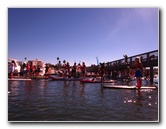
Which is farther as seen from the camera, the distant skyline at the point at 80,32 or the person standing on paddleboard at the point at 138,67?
the person standing on paddleboard at the point at 138,67

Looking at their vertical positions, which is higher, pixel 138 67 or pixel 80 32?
pixel 80 32

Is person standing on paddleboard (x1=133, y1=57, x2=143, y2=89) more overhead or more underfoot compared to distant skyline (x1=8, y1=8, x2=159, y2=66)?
more underfoot

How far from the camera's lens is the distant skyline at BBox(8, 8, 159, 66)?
492cm

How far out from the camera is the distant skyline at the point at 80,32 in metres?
4.92

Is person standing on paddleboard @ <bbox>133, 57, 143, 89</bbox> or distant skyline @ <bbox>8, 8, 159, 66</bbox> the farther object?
person standing on paddleboard @ <bbox>133, 57, 143, 89</bbox>

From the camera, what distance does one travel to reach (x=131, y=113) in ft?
15.3

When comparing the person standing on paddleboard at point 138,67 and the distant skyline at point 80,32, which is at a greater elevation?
the distant skyline at point 80,32

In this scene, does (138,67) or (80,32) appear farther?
(138,67)

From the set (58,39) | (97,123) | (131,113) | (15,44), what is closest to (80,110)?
(97,123)

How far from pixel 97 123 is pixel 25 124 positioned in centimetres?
158

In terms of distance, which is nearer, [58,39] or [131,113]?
[131,113]

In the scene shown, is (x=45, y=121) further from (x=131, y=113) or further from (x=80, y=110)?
(x=131, y=113)

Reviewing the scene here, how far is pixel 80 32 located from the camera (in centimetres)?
521

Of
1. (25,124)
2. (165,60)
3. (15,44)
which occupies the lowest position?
(25,124)
